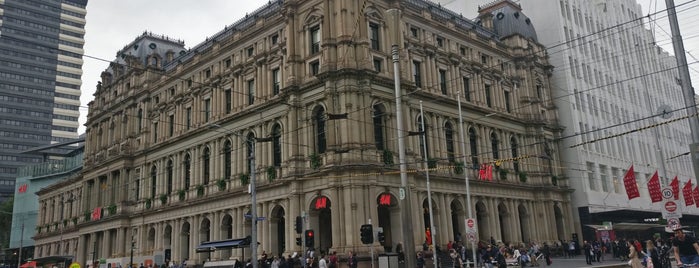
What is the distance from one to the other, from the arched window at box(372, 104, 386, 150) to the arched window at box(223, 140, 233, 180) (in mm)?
15534

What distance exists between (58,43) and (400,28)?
129377mm

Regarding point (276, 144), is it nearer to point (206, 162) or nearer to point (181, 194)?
point (206, 162)

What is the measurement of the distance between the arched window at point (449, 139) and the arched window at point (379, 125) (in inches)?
316

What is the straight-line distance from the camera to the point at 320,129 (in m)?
42.3

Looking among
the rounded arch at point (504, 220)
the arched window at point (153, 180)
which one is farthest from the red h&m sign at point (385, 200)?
the arched window at point (153, 180)

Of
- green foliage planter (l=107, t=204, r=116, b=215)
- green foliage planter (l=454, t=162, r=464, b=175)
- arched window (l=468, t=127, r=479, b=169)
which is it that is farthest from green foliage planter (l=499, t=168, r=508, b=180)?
green foliage planter (l=107, t=204, r=116, b=215)

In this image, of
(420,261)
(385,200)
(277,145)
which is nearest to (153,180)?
(277,145)

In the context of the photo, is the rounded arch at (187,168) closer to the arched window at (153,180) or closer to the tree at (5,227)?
the arched window at (153,180)

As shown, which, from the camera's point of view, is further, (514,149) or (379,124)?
(514,149)

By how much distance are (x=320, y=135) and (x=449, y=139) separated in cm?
1270

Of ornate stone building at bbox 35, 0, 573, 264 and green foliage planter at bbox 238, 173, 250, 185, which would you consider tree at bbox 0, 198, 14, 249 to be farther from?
green foliage planter at bbox 238, 173, 250, 185

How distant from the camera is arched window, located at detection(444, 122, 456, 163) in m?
47.9

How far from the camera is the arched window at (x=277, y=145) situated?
45.2 m

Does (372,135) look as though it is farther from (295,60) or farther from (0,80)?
(0,80)
